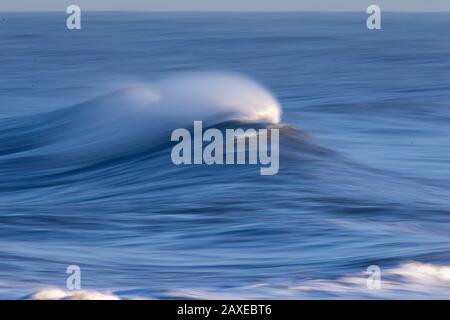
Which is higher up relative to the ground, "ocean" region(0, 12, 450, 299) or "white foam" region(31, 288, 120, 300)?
"ocean" region(0, 12, 450, 299)

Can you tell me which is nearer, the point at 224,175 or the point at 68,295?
the point at 68,295

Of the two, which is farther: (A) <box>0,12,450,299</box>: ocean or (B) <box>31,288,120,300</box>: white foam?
(A) <box>0,12,450,299</box>: ocean

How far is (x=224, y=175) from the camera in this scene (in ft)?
55.1

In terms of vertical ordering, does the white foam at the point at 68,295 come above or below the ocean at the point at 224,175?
below

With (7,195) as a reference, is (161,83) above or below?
above

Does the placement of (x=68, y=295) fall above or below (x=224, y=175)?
below

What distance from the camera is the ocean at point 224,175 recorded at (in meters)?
9.95

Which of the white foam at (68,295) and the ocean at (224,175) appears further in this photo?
the ocean at (224,175)

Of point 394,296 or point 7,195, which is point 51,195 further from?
point 394,296

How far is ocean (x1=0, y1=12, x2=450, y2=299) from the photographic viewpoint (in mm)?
9953

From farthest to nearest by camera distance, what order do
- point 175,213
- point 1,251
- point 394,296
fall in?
point 175,213 → point 1,251 → point 394,296

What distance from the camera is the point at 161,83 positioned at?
80.7 feet
